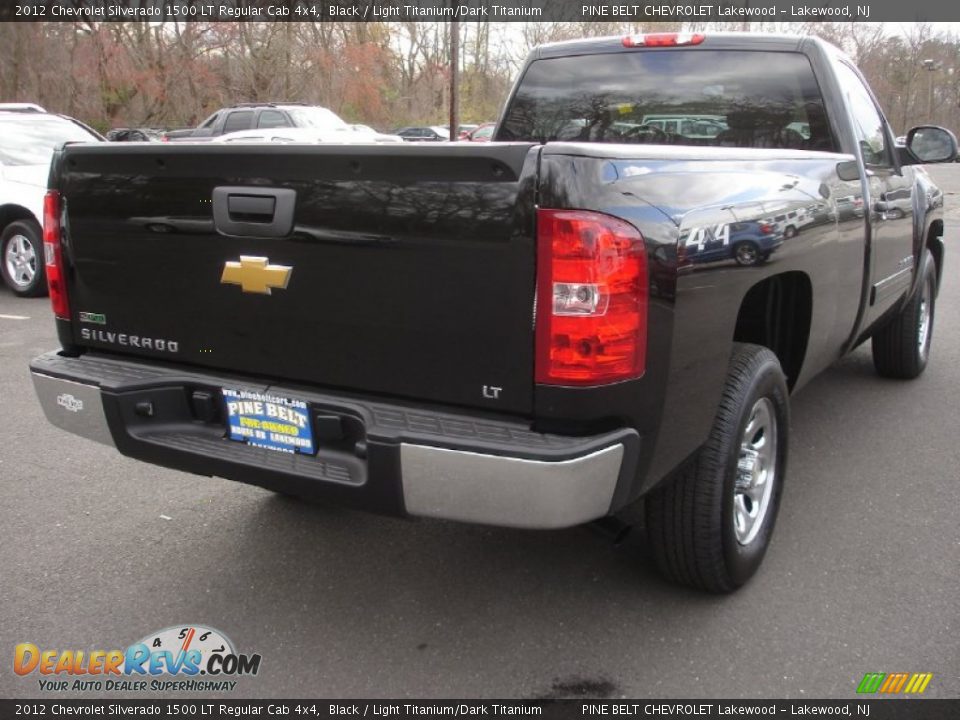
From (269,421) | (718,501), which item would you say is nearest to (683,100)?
(718,501)

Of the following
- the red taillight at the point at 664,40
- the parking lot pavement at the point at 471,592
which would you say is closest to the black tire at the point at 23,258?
the parking lot pavement at the point at 471,592

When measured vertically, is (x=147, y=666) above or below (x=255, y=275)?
below

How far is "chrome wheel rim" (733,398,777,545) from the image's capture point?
2975 mm

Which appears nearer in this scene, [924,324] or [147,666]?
[147,666]

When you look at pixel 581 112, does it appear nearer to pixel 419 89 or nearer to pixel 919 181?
pixel 919 181

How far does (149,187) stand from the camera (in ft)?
8.86

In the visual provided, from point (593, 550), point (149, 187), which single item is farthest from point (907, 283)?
point (149, 187)

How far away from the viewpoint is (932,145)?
196 inches

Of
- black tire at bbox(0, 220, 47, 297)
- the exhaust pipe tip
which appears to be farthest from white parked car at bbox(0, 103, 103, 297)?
the exhaust pipe tip

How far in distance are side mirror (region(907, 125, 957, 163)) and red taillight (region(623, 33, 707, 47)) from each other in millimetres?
1696

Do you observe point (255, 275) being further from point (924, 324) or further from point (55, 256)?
point (924, 324)

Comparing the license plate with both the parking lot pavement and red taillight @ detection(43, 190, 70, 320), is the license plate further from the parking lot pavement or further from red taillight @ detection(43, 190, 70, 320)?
red taillight @ detection(43, 190, 70, 320)

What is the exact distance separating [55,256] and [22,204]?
21.0 ft

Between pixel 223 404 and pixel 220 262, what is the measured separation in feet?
1.46
